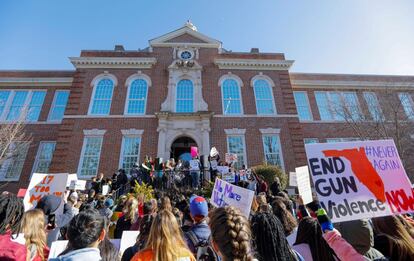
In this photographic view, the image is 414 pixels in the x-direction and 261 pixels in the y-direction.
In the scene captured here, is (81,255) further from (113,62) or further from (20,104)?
(20,104)

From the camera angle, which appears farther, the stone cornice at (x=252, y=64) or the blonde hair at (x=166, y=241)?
the stone cornice at (x=252, y=64)

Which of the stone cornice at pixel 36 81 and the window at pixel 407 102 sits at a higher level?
A: the stone cornice at pixel 36 81

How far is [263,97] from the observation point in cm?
1817

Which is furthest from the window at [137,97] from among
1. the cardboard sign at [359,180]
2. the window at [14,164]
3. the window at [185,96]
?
the cardboard sign at [359,180]

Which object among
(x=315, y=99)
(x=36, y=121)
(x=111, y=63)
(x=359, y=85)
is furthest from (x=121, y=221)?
(x=359, y=85)

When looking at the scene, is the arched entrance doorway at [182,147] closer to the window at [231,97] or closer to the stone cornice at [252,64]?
the window at [231,97]

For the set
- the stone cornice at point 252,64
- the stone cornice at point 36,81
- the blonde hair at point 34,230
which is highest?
the stone cornice at point 252,64

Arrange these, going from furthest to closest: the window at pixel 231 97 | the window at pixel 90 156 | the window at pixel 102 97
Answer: the window at pixel 231 97, the window at pixel 102 97, the window at pixel 90 156

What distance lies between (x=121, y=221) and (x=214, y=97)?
14180 mm

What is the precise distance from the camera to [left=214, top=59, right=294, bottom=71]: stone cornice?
18688mm

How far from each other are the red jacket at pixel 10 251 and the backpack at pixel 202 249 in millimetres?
1668

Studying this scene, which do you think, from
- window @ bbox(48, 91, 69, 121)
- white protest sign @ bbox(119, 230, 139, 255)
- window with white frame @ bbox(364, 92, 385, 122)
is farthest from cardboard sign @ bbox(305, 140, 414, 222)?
window @ bbox(48, 91, 69, 121)

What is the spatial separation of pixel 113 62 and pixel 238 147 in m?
11.8

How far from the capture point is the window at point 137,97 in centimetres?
1706
